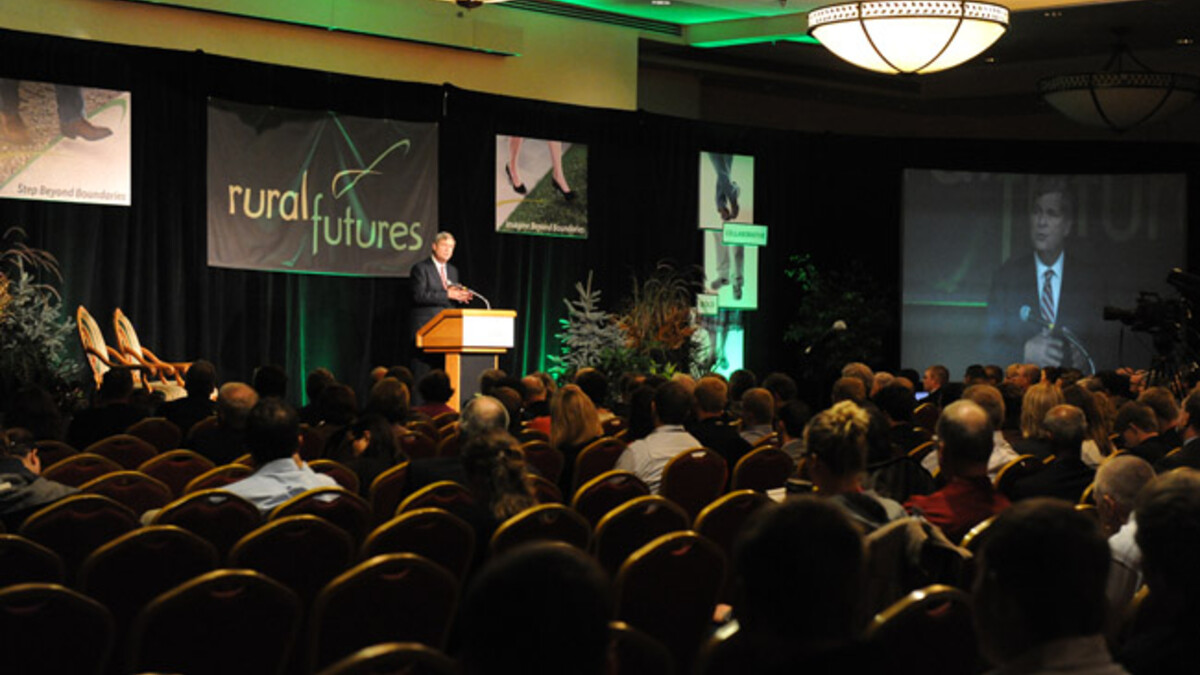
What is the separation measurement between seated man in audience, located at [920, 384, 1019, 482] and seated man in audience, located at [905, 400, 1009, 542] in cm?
177

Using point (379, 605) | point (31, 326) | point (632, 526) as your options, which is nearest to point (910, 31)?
point (632, 526)

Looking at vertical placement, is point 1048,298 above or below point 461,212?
below

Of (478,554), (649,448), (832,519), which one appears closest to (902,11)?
(649,448)

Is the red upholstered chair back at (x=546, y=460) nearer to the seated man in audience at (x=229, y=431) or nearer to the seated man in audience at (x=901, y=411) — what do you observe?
the seated man in audience at (x=229, y=431)

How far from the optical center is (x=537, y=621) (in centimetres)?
162

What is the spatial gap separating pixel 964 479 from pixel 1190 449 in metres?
1.79

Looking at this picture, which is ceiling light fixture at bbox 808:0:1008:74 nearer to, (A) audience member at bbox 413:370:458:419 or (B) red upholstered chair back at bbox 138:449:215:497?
(A) audience member at bbox 413:370:458:419

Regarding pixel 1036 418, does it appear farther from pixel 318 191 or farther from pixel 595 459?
pixel 318 191

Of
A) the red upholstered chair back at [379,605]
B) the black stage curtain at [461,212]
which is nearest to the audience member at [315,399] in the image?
the red upholstered chair back at [379,605]

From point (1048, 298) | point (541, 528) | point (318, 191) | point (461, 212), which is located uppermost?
point (318, 191)

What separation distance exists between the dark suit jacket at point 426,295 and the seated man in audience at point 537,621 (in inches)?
438

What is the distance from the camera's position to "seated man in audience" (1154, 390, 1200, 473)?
17.9 ft

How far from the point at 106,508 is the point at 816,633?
2.87 meters

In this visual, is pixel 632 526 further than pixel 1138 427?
No
